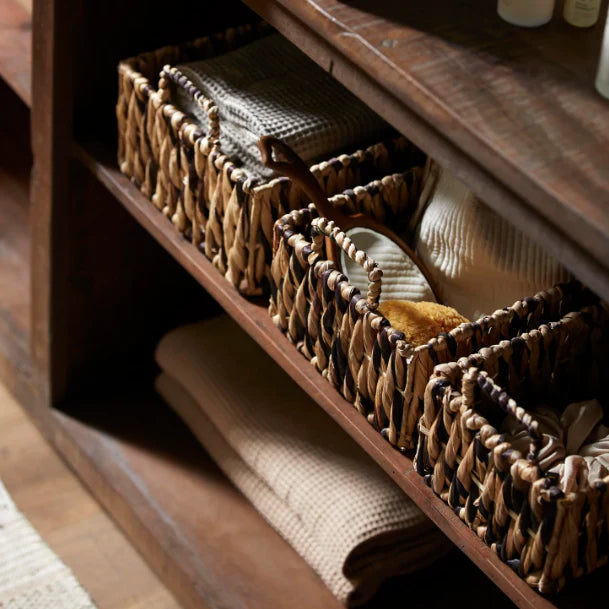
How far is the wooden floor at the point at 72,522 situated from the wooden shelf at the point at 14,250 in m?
0.07

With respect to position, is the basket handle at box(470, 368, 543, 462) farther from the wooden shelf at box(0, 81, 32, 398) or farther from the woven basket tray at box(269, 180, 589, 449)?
the wooden shelf at box(0, 81, 32, 398)

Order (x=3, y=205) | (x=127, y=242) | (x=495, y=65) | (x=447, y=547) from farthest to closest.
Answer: (x=3, y=205) < (x=127, y=242) < (x=447, y=547) < (x=495, y=65)

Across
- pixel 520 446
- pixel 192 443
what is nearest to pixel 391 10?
pixel 520 446

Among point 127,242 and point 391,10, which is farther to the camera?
point 127,242

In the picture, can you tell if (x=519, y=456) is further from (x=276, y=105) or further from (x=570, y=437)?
(x=276, y=105)

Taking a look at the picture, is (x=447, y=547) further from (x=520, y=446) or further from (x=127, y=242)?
(x=127, y=242)

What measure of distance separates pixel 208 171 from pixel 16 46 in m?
0.42

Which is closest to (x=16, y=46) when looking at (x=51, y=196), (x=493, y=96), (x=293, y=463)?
(x=51, y=196)

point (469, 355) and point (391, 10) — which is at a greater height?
point (391, 10)

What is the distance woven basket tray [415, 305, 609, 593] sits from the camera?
0.87 metres

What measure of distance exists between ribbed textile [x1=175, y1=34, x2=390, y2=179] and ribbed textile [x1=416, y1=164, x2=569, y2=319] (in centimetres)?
11

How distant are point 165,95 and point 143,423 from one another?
1.75ft

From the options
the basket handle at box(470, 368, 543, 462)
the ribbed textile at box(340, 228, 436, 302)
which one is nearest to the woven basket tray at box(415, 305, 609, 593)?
the basket handle at box(470, 368, 543, 462)

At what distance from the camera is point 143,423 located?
154 cm
